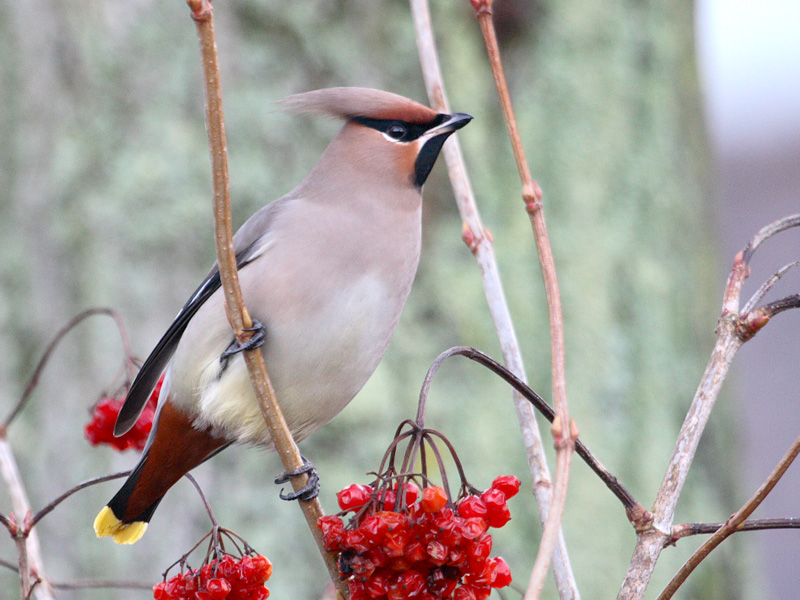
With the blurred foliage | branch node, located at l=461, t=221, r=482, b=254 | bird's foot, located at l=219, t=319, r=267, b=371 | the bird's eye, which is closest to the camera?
branch node, located at l=461, t=221, r=482, b=254

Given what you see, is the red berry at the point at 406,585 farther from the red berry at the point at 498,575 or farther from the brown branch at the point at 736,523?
the brown branch at the point at 736,523

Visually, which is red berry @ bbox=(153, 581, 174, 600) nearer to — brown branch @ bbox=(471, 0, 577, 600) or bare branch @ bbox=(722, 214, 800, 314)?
brown branch @ bbox=(471, 0, 577, 600)

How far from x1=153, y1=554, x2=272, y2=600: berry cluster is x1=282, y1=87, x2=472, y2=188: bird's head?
31.5 inches

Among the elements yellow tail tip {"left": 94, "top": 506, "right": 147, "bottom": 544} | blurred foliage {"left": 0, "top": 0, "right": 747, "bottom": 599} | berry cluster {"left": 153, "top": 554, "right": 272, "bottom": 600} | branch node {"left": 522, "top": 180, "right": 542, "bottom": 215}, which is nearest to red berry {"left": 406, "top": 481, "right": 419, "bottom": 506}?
berry cluster {"left": 153, "top": 554, "right": 272, "bottom": 600}

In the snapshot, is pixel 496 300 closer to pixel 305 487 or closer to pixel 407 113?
pixel 305 487

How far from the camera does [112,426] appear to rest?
190 cm

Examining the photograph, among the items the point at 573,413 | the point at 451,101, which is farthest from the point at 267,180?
the point at 573,413

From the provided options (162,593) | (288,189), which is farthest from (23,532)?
(288,189)

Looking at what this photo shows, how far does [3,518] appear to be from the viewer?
125 centimetres

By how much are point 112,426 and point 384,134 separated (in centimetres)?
76

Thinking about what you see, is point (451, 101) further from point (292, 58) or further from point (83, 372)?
point (83, 372)

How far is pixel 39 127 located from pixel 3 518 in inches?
76.0

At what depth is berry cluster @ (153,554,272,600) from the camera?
4.21 ft

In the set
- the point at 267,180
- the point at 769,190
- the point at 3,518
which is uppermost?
the point at 769,190
